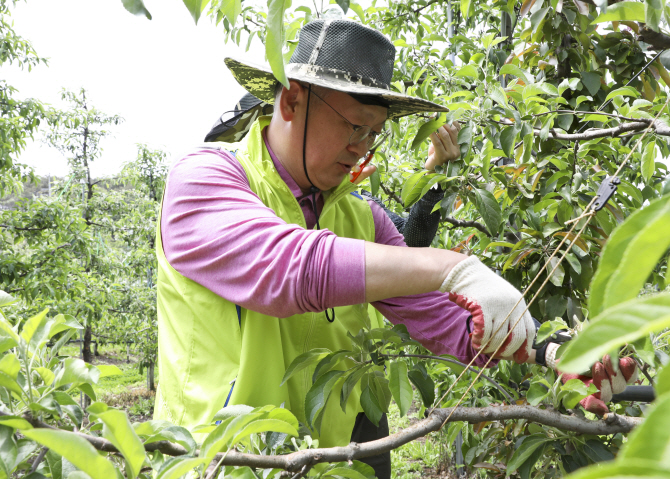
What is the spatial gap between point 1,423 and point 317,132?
1.14 m

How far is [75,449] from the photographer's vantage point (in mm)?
474

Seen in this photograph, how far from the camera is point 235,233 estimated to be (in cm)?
113

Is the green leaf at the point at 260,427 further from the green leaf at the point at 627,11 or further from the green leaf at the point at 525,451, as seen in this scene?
the green leaf at the point at 627,11

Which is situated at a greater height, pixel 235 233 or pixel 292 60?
pixel 292 60

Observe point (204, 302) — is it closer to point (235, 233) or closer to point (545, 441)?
point (235, 233)

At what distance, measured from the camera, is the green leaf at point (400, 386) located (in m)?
1.17

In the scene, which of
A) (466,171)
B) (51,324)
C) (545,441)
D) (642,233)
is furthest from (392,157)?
(642,233)

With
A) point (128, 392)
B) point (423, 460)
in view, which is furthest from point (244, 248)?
point (128, 392)

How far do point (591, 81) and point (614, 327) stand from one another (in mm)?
2129

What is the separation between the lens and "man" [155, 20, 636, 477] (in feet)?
3.59

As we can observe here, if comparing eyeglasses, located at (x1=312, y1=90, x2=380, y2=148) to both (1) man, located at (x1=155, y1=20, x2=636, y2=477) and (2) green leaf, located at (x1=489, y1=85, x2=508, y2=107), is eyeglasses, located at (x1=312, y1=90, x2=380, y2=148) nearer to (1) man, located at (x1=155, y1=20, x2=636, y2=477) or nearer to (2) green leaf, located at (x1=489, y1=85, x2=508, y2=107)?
(1) man, located at (x1=155, y1=20, x2=636, y2=477)

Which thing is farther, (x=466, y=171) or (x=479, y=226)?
(x=479, y=226)

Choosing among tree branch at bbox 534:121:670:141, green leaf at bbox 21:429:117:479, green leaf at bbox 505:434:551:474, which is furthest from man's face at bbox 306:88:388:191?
green leaf at bbox 21:429:117:479

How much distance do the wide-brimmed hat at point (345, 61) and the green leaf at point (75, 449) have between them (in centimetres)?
117
